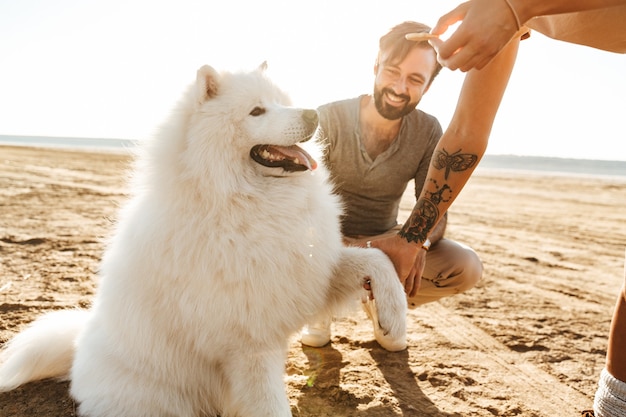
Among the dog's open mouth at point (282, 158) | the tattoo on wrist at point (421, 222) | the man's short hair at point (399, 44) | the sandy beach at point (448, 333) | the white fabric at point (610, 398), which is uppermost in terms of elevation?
the man's short hair at point (399, 44)

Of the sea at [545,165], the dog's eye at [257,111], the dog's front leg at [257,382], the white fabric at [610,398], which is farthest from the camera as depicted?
the sea at [545,165]

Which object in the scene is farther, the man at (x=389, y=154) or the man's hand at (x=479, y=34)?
the man at (x=389, y=154)

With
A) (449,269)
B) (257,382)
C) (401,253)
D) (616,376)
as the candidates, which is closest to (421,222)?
(401,253)

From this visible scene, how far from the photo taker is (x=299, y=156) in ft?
7.42

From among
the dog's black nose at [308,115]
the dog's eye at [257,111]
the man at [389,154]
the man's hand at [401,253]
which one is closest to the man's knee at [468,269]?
the man at [389,154]

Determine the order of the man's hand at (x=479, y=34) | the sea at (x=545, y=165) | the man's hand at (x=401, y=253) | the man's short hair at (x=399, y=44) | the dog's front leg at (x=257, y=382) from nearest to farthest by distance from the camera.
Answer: the man's hand at (x=479, y=34), the dog's front leg at (x=257, y=382), the man's hand at (x=401, y=253), the man's short hair at (x=399, y=44), the sea at (x=545, y=165)

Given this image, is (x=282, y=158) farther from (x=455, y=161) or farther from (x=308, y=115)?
(x=455, y=161)

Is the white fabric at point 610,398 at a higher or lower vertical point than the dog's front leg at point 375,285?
lower

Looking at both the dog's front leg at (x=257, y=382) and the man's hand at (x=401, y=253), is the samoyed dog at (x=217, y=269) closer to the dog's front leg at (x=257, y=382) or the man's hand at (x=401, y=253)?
the dog's front leg at (x=257, y=382)

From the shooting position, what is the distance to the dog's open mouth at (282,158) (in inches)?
87.2

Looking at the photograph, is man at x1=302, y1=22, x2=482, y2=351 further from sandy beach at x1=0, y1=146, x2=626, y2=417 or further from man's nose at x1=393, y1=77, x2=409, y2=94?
sandy beach at x1=0, y1=146, x2=626, y2=417

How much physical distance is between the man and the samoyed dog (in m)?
0.91

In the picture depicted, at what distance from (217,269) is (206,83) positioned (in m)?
0.89

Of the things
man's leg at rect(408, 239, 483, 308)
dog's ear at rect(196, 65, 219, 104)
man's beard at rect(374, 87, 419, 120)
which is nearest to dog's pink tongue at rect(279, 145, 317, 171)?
dog's ear at rect(196, 65, 219, 104)
